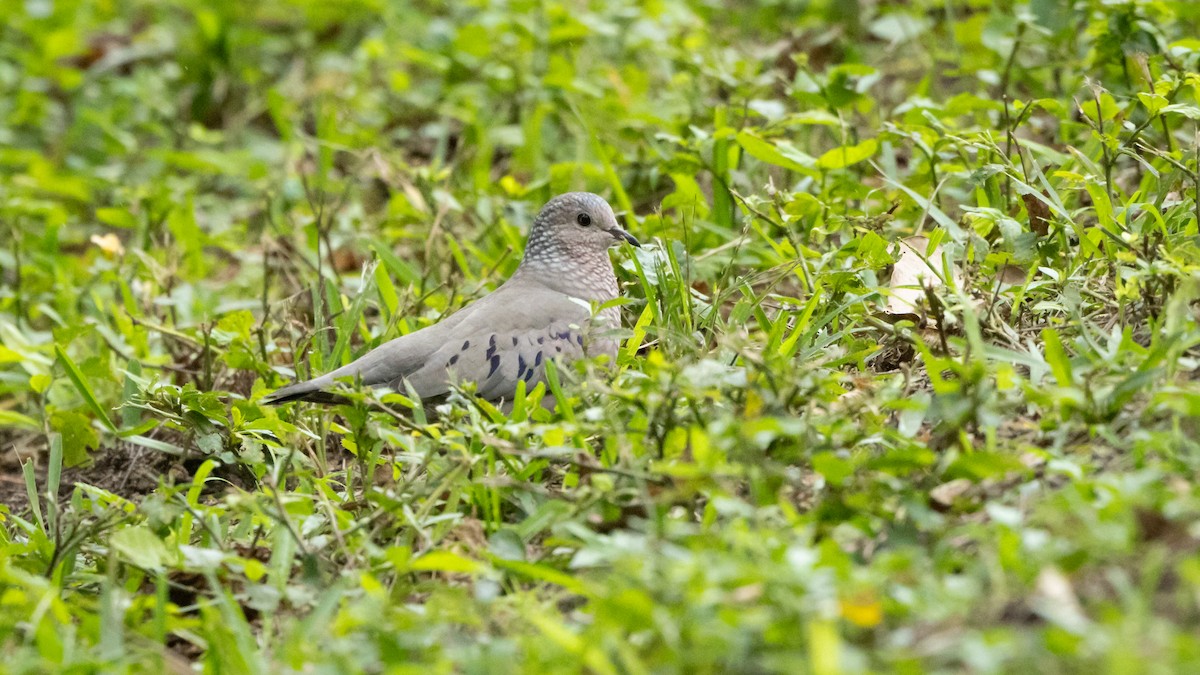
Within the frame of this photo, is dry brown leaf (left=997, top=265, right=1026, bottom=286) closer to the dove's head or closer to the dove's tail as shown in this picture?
the dove's head

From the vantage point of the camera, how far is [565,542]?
2.88 meters

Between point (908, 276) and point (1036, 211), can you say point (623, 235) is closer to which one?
point (908, 276)

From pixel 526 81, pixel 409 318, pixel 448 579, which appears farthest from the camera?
pixel 526 81

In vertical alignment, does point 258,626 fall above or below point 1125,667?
below

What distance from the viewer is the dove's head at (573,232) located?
191 inches

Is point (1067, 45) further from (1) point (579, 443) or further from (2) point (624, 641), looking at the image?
(2) point (624, 641)

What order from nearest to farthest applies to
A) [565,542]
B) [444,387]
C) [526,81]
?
[565,542] → [444,387] → [526,81]

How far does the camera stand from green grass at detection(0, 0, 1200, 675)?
229 centimetres

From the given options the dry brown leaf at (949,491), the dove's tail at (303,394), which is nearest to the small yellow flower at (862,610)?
the dry brown leaf at (949,491)

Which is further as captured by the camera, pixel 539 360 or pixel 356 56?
pixel 356 56

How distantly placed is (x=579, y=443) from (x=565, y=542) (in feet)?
1.48

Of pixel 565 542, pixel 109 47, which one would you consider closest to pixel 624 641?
pixel 565 542

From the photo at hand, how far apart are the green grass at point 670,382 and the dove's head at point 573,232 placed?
22cm

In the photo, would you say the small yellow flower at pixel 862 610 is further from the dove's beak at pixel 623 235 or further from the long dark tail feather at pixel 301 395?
the dove's beak at pixel 623 235
